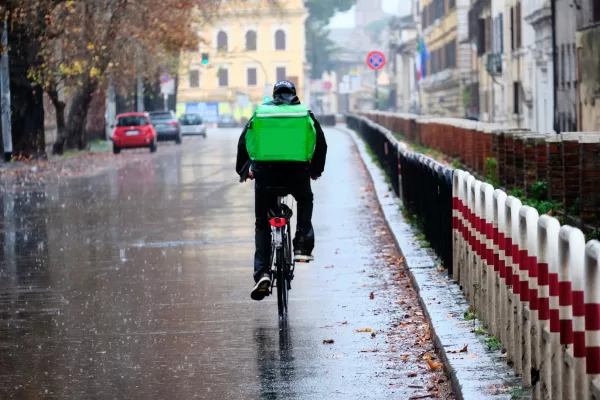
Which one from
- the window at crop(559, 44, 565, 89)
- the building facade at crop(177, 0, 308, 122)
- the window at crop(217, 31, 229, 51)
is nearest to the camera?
the window at crop(559, 44, 565, 89)

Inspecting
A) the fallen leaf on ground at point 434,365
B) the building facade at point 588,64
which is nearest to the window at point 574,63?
the building facade at point 588,64

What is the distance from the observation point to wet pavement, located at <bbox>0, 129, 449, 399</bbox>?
328 inches

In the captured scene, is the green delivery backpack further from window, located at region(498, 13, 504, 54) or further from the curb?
window, located at region(498, 13, 504, 54)

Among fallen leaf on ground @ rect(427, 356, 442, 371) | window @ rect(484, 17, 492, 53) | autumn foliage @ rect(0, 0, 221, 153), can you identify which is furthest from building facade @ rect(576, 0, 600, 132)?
Answer: window @ rect(484, 17, 492, 53)

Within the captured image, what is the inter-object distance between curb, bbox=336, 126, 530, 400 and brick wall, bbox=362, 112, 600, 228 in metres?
1.82

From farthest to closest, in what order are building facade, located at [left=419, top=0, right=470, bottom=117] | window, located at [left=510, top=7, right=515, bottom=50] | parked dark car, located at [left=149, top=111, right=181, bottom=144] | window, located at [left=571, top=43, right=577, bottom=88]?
building facade, located at [left=419, top=0, right=470, bottom=117], parked dark car, located at [left=149, top=111, right=181, bottom=144], window, located at [left=510, top=7, right=515, bottom=50], window, located at [left=571, top=43, right=577, bottom=88]

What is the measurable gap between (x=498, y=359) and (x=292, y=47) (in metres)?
127

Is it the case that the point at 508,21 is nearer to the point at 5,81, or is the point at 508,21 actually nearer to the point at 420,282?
the point at 5,81

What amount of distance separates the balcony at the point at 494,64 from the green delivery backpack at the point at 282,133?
49604mm

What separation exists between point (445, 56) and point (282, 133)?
74736 mm

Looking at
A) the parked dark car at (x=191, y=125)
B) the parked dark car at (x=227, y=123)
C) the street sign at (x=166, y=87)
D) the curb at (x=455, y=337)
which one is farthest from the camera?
the parked dark car at (x=227, y=123)

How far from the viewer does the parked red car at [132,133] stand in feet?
168

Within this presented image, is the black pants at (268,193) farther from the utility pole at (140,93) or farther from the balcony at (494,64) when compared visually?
the utility pole at (140,93)

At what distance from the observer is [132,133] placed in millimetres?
51281
